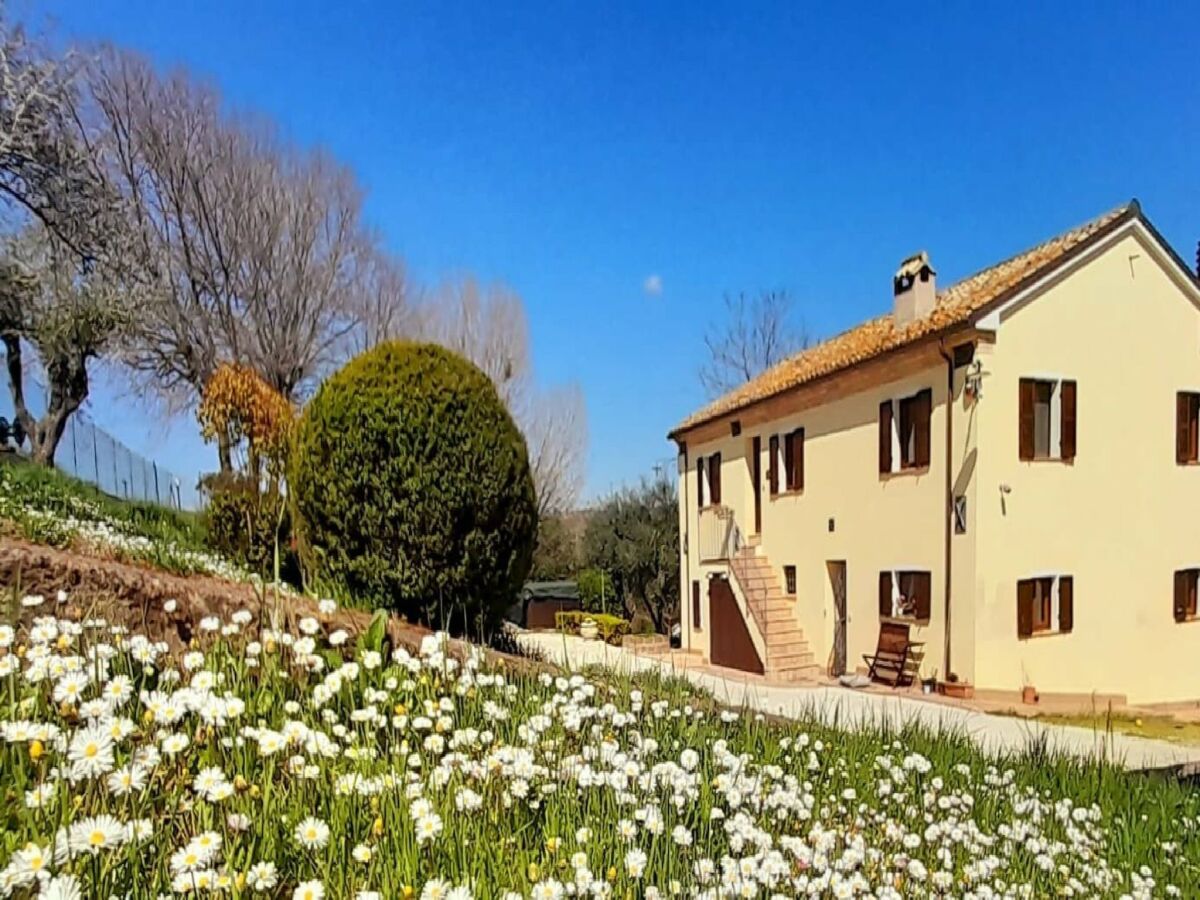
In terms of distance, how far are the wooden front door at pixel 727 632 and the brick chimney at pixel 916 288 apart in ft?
22.0

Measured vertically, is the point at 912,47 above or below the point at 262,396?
above

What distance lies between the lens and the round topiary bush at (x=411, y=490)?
5.39m

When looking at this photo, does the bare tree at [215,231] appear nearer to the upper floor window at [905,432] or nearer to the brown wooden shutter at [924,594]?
the upper floor window at [905,432]

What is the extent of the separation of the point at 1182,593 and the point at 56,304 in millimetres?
19927

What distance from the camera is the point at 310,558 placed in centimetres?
569

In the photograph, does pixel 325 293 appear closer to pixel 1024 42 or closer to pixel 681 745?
pixel 1024 42

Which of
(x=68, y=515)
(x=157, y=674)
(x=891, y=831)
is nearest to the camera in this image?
(x=891, y=831)

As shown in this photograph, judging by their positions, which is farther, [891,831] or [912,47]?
[912,47]

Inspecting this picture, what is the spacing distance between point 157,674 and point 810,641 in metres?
13.7

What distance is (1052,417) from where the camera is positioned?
38.7 feet

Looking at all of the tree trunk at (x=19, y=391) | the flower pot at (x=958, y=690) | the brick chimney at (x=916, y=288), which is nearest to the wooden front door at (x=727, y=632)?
the flower pot at (x=958, y=690)

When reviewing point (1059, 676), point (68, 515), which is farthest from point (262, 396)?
point (1059, 676)

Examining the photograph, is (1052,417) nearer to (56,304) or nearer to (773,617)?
(773,617)

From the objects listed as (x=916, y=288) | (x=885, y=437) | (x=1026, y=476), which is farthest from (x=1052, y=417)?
(x=916, y=288)
